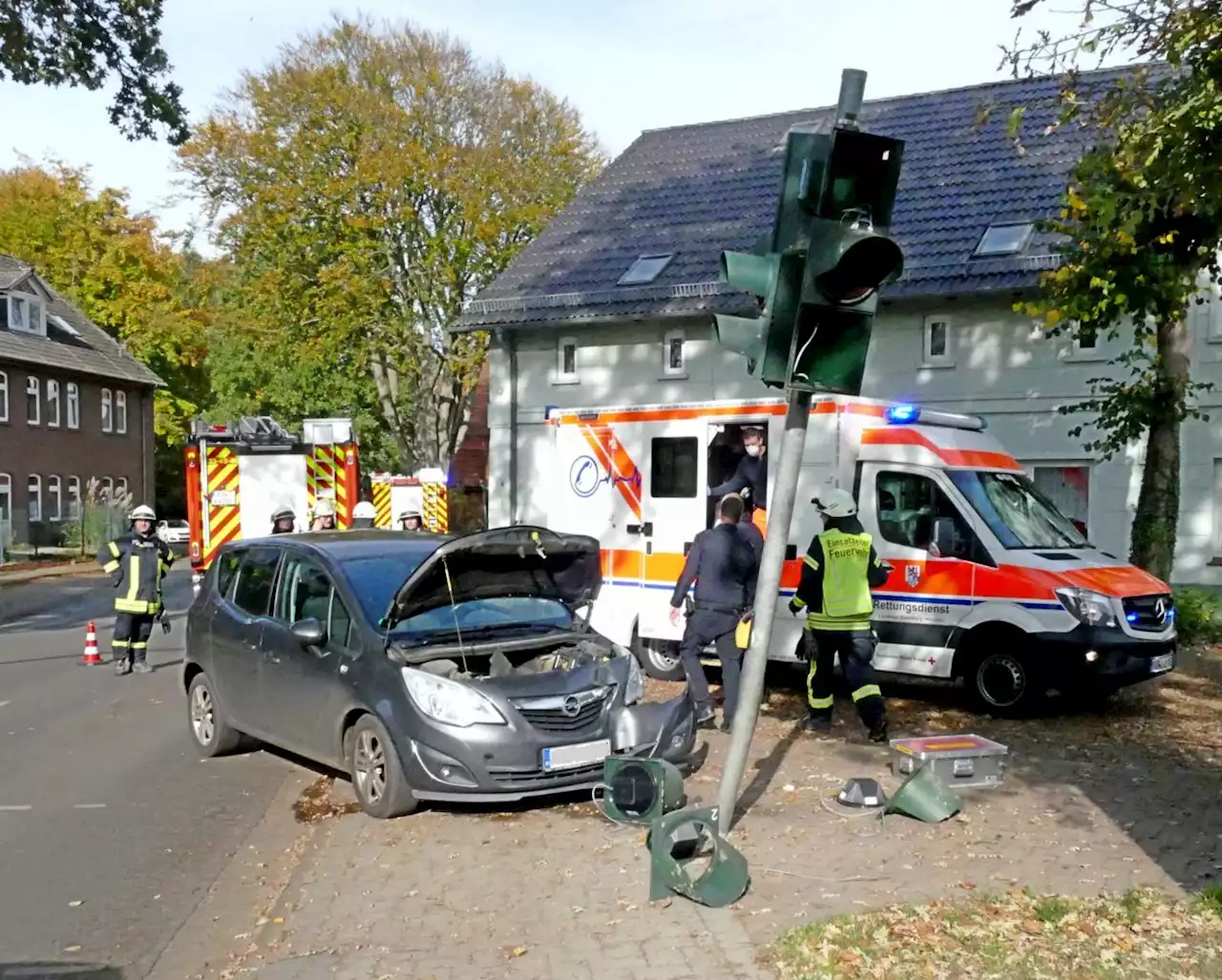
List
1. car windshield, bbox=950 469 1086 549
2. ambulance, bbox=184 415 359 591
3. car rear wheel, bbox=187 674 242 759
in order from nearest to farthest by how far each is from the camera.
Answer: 1. car rear wheel, bbox=187 674 242 759
2. car windshield, bbox=950 469 1086 549
3. ambulance, bbox=184 415 359 591

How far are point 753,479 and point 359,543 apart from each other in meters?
3.98

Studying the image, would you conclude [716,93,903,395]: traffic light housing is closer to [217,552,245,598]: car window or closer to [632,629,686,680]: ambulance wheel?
[217,552,245,598]: car window

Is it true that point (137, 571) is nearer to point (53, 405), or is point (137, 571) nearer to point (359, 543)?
point (359, 543)

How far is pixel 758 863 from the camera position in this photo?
6.49 m

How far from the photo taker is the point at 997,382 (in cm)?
2184

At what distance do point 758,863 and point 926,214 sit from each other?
18412 millimetres

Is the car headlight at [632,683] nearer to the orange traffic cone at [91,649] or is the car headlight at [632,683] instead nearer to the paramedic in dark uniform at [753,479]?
the paramedic in dark uniform at [753,479]

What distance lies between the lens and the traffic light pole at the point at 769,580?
6.14 meters

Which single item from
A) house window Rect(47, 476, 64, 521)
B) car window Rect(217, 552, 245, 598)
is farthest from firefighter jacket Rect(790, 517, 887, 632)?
house window Rect(47, 476, 64, 521)

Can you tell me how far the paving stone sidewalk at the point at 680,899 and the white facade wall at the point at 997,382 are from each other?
10.9m

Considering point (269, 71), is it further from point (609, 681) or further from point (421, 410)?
point (609, 681)

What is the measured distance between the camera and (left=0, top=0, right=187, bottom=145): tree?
14.7 m

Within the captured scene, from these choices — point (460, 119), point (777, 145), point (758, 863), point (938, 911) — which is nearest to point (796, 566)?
point (758, 863)

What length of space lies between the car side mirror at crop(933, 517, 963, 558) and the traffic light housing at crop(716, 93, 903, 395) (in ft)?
17.3
